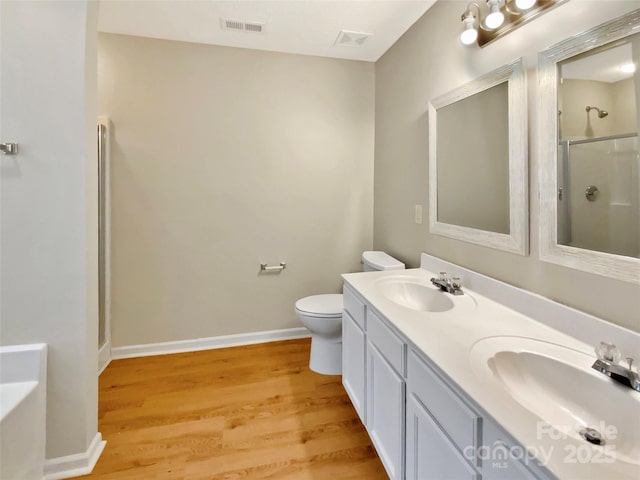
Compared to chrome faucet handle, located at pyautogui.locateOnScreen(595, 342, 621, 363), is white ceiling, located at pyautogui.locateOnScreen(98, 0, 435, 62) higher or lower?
higher

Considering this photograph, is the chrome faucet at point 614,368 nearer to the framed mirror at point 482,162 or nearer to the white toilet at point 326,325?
the framed mirror at point 482,162

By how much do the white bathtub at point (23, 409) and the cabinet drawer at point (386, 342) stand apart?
143cm

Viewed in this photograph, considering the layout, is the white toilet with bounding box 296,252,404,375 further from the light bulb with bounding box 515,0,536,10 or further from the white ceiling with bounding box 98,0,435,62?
the white ceiling with bounding box 98,0,435,62

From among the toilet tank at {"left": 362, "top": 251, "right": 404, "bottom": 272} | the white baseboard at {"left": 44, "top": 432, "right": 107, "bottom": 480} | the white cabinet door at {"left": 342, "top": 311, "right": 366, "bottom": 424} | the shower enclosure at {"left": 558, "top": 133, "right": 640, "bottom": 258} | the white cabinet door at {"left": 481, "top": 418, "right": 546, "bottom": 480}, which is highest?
the shower enclosure at {"left": 558, "top": 133, "right": 640, "bottom": 258}

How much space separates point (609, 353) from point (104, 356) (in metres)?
2.85

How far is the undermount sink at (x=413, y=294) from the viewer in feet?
5.25

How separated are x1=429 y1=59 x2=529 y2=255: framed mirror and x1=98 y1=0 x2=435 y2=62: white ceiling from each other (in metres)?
0.71

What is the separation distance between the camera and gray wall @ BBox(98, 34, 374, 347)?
2.41 metres

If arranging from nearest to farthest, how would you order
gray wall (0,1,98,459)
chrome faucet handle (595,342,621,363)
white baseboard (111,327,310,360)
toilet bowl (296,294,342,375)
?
chrome faucet handle (595,342,621,363) < gray wall (0,1,98,459) < toilet bowl (296,294,342,375) < white baseboard (111,327,310,360)

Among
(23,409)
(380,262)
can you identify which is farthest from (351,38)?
(23,409)

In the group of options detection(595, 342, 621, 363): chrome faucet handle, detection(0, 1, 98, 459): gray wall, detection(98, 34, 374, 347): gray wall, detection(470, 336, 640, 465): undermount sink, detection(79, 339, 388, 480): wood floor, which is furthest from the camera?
detection(98, 34, 374, 347): gray wall

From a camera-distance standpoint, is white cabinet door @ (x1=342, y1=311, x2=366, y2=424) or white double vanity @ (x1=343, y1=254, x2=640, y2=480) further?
white cabinet door @ (x1=342, y1=311, x2=366, y2=424)

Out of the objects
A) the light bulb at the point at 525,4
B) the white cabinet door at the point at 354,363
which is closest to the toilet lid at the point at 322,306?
the white cabinet door at the point at 354,363

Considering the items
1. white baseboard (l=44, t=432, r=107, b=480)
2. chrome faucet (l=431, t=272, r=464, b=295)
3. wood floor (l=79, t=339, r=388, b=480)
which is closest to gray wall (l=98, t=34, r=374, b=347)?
wood floor (l=79, t=339, r=388, b=480)
